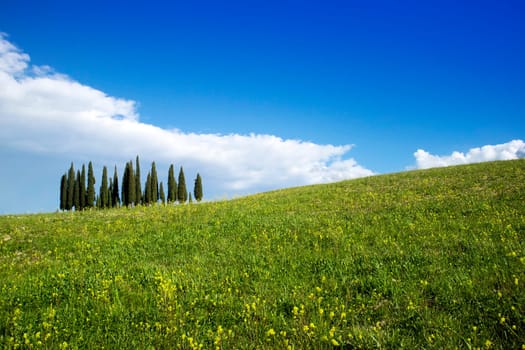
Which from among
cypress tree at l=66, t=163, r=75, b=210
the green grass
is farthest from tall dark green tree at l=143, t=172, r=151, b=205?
the green grass

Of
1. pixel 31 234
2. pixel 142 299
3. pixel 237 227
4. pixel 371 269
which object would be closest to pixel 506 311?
pixel 371 269

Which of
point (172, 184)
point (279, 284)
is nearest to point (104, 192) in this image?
point (172, 184)

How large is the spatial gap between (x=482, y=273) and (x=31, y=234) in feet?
58.7

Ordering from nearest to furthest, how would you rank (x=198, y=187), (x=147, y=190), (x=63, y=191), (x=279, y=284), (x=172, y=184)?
(x=279, y=284), (x=63, y=191), (x=147, y=190), (x=172, y=184), (x=198, y=187)

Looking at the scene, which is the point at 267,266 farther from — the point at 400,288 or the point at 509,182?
the point at 509,182

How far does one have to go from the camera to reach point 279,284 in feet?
24.8

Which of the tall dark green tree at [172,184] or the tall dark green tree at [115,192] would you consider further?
the tall dark green tree at [172,184]

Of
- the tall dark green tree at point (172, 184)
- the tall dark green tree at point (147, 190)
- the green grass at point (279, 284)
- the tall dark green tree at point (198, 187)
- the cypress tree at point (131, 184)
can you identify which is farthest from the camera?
the tall dark green tree at point (198, 187)

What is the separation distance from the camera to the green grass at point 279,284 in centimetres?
530

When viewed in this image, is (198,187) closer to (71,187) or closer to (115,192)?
(115,192)

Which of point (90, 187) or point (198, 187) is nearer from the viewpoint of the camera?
point (90, 187)

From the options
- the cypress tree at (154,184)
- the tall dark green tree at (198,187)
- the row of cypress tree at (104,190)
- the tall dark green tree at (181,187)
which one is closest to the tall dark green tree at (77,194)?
the row of cypress tree at (104,190)

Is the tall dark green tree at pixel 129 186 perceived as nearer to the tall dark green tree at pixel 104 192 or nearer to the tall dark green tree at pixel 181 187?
the tall dark green tree at pixel 104 192

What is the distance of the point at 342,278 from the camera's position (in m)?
7.43
